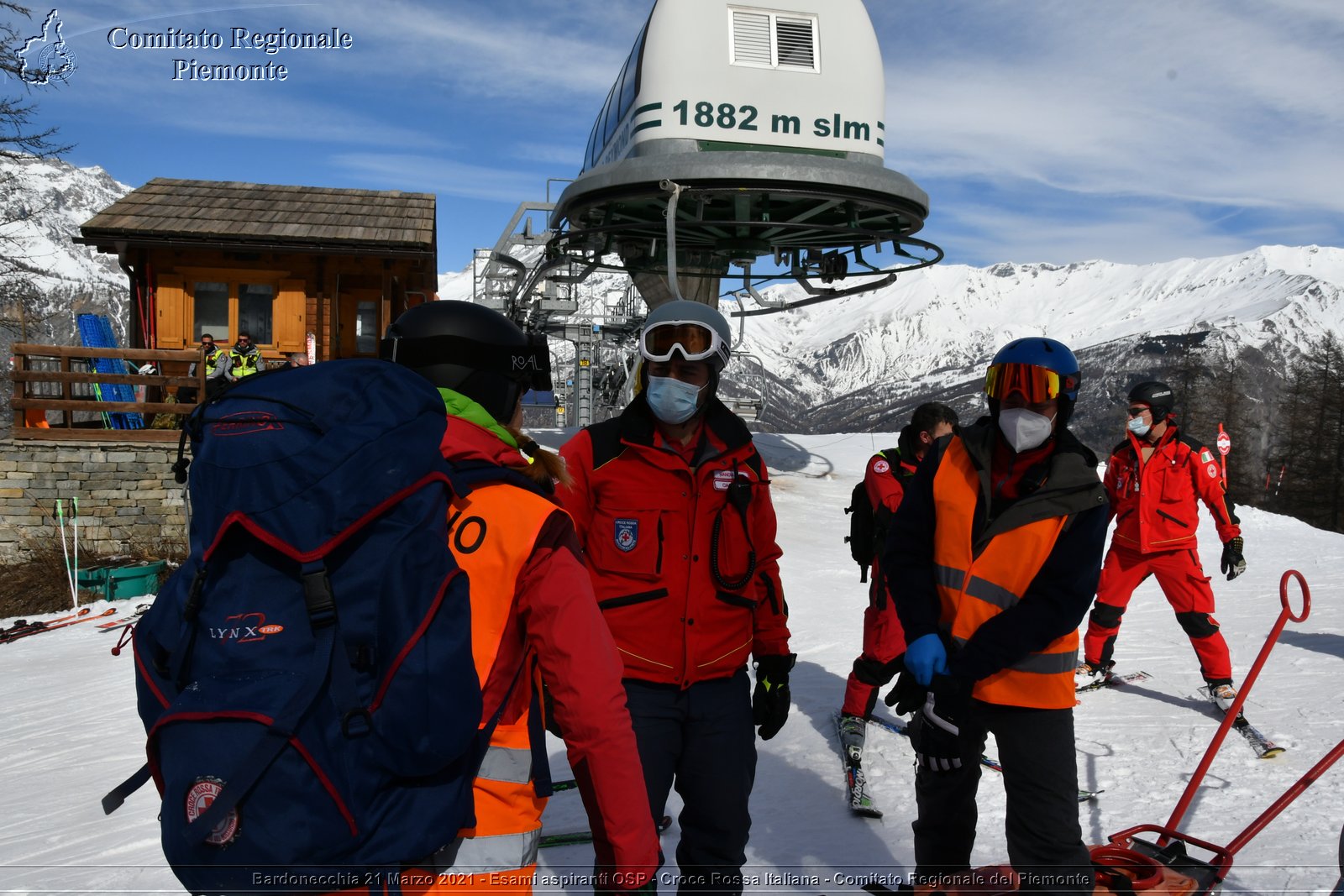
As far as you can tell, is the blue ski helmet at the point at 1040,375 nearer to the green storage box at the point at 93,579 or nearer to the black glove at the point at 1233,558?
the black glove at the point at 1233,558

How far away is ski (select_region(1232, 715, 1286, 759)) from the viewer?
4891mm

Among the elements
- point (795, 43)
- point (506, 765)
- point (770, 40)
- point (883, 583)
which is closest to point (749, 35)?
point (770, 40)

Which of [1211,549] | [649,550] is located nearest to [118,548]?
[649,550]

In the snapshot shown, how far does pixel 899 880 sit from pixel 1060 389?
205 cm

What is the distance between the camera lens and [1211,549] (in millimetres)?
13336

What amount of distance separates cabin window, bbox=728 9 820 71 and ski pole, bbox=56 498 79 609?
10.7m

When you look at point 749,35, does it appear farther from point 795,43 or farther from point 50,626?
point 50,626

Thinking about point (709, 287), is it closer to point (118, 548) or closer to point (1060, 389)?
point (118, 548)

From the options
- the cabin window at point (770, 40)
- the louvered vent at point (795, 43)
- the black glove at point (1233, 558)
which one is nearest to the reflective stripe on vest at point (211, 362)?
the cabin window at point (770, 40)

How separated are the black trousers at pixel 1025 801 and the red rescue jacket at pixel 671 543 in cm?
81

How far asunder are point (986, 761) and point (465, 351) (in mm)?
4133

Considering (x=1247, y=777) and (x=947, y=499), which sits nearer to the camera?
(x=947, y=499)

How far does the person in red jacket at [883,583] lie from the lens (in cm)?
502

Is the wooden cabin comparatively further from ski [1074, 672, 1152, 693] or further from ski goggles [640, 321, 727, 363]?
ski goggles [640, 321, 727, 363]
